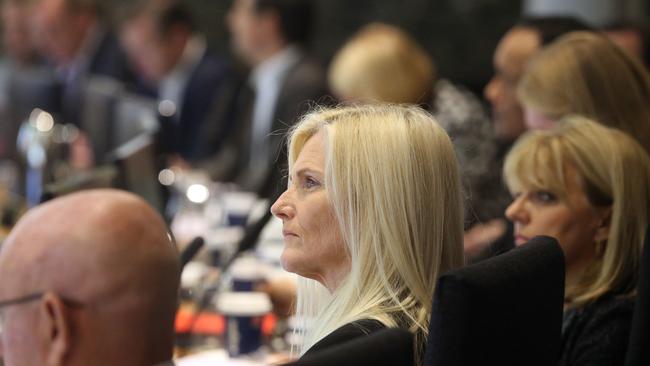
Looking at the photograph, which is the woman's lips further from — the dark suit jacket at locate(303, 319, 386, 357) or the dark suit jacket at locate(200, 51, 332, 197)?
the dark suit jacket at locate(200, 51, 332, 197)

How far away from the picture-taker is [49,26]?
723 centimetres

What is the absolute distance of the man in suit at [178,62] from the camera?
6488 millimetres

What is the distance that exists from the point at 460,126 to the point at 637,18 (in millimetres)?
3663

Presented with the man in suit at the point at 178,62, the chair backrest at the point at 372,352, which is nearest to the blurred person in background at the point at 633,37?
the man in suit at the point at 178,62

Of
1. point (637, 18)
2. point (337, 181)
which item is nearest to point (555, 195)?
point (337, 181)

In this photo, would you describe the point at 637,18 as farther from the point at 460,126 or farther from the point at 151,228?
the point at 151,228

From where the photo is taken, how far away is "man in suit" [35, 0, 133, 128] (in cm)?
718

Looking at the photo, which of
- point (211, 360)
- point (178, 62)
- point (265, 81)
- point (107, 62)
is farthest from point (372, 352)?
point (107, 62)

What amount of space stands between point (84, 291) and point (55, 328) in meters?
0.06

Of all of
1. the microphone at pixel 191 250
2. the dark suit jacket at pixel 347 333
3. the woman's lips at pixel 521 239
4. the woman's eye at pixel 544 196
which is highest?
the dark suit jacket at pixel 347 333

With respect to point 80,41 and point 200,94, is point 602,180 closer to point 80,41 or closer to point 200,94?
point 200,94

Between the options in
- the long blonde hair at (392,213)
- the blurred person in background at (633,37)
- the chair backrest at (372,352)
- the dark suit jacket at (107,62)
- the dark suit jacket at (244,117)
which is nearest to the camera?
the chair backrest at (372,352)

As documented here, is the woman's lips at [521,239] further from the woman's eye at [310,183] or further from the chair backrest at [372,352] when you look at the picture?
the chair backrest at [372,352]

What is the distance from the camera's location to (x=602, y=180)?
7.67ft
